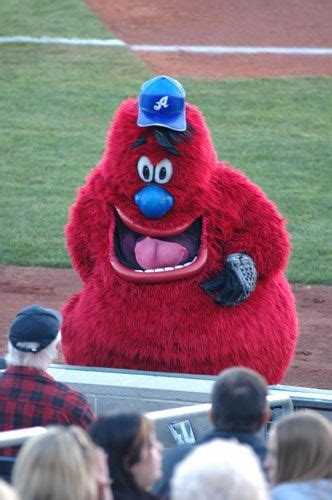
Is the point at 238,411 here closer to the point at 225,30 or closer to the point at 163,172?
the point at 163,172

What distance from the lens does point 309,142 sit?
12.3 m

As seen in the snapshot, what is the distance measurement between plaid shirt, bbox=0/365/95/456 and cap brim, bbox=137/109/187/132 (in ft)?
5.45

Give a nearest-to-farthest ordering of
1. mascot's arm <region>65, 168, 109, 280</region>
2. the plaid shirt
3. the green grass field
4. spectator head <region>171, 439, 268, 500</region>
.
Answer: spectator head <region>171, 439, 268, 500</region>
the plaid shirt
mascot's arm <region>65, 168, 109, 280</region>
the green grass field

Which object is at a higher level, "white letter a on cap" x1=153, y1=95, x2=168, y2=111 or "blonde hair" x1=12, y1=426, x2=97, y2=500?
"white letter a on cap" x1=153, y1=95, x2=168, y2=111

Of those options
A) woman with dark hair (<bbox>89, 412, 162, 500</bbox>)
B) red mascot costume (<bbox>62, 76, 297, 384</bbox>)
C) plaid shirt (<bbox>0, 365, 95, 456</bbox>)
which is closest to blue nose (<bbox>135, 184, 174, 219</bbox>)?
red mascot costume (<bbox>62, 76, 297, 384</bbox>)

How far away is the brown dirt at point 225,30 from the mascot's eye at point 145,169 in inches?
360

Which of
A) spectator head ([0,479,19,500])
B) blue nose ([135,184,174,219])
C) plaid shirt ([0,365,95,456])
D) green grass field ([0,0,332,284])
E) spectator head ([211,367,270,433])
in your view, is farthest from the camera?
green grass field ([0,0,332,284])

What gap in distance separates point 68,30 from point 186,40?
5.78 ft

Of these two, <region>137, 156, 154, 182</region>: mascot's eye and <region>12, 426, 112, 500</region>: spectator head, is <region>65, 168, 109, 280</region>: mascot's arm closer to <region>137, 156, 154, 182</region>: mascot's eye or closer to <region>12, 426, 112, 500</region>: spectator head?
<region>137, 156, 154, 182</region>: mascot's eye

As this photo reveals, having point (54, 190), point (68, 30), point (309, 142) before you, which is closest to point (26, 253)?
point (54, 190)

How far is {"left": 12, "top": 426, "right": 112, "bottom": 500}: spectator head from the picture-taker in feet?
9.38

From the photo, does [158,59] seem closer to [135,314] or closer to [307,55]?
[307,55]

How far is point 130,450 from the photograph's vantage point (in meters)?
3.25

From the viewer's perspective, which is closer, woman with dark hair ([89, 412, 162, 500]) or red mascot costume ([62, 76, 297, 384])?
woman with dark hair ([89, 412, 162, 500])
